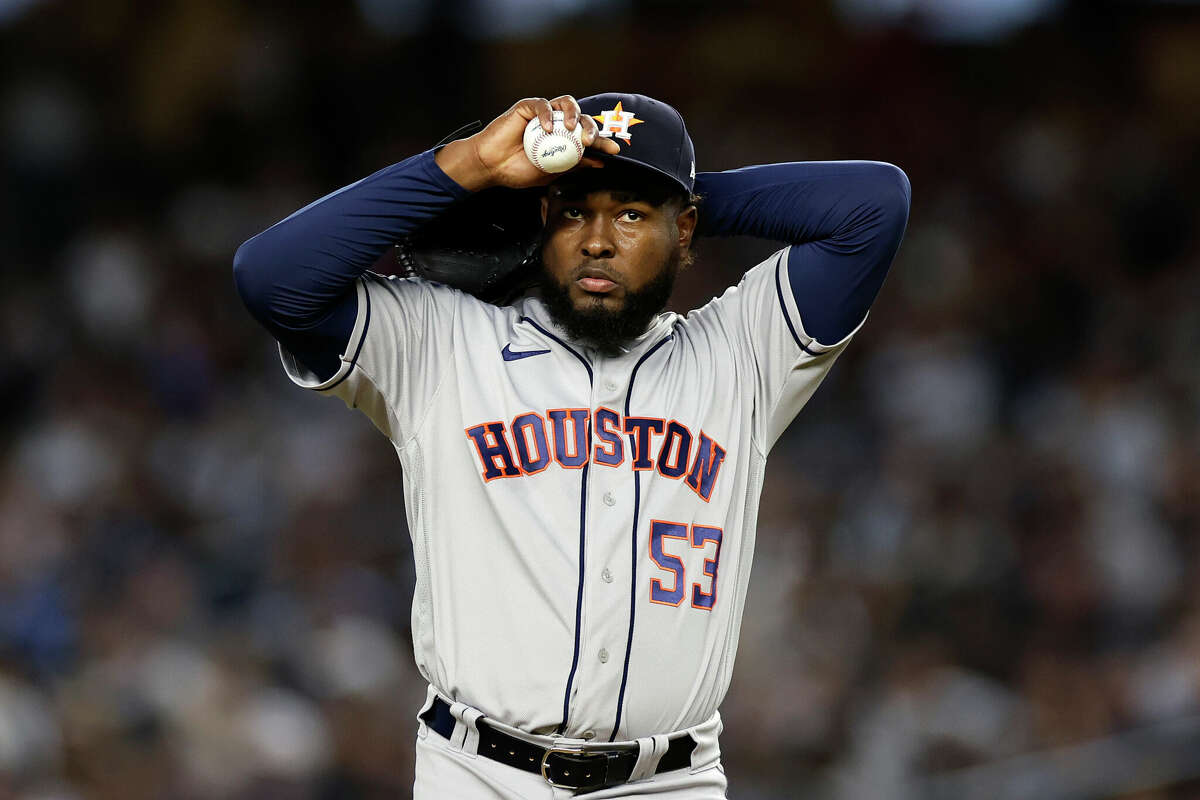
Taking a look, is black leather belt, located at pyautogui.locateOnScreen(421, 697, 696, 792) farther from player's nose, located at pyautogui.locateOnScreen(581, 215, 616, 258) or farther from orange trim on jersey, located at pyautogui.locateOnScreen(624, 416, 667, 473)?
player's nose, located at pyautogui.locateOnScreen(581, 215, 616, 258)

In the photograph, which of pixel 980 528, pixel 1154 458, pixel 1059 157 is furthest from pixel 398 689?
pixel 1059 157

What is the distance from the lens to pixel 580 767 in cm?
254

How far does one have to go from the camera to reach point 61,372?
7652mm

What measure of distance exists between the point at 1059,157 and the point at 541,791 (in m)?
6.42

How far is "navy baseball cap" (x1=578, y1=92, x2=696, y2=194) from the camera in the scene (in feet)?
8.75

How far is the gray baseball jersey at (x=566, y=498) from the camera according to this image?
255cm

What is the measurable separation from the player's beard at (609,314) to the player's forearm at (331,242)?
0.28 m

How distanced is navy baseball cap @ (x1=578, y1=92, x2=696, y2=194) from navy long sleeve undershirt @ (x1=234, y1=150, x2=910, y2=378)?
0.59ft

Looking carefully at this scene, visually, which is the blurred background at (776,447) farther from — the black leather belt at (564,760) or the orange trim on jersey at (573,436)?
the orange trim on jersey at (573,436)

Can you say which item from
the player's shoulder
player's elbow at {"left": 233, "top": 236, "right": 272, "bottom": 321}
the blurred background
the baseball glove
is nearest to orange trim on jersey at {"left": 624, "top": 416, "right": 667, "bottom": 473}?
the player's shoulder

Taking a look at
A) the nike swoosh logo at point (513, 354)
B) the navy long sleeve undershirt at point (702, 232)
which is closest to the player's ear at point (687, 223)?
the navy long sleeve undershirt at point (702, 232)

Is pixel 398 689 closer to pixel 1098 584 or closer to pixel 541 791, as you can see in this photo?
pixel 1098 584

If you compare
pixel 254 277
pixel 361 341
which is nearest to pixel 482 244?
pixel 361 341

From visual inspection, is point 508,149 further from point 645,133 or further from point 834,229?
point 834,229
